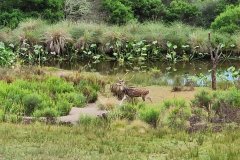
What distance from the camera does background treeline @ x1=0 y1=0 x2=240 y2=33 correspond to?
32.1m

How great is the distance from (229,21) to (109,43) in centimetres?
742

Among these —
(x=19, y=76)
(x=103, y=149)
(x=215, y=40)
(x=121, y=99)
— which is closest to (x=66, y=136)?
(x=103, y=149)

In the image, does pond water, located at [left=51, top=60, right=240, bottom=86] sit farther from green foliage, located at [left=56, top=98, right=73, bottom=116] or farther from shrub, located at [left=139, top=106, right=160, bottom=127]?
shrub, located at [left=139, top=106, right=160, bottom=127]

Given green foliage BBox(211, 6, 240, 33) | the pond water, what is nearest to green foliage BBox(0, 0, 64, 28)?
the pond water

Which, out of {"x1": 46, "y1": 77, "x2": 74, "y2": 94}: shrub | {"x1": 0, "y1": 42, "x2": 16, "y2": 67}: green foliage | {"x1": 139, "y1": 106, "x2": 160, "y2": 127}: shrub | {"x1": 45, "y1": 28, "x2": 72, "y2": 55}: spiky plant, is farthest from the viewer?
{"x1": 45, "y1": 28, "x2": 72, "y2": 55}: spiky plant

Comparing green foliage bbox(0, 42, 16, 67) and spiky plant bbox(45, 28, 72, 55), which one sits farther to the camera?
spiky plant bbox(45, 28, 72, 55)

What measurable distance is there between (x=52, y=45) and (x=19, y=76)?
29.8 ft

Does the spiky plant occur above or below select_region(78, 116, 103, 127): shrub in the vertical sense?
below

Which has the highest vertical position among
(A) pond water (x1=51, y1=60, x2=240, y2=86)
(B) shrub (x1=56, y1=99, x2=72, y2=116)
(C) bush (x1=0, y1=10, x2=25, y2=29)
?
(B) shrub (x1=56, y1=99, x2=72, y2=116)

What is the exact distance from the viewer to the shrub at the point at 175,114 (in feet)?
40.3

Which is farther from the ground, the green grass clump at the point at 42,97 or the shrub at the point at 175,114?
the shrub at the point at 175,114

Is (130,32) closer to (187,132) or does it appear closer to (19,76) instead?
(19,76)

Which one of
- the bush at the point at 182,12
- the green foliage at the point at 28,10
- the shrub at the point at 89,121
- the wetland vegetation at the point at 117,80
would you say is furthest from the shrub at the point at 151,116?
the bush at the point at 182,12

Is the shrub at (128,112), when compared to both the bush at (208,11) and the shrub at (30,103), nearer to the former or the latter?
the shrub at (30,103)
